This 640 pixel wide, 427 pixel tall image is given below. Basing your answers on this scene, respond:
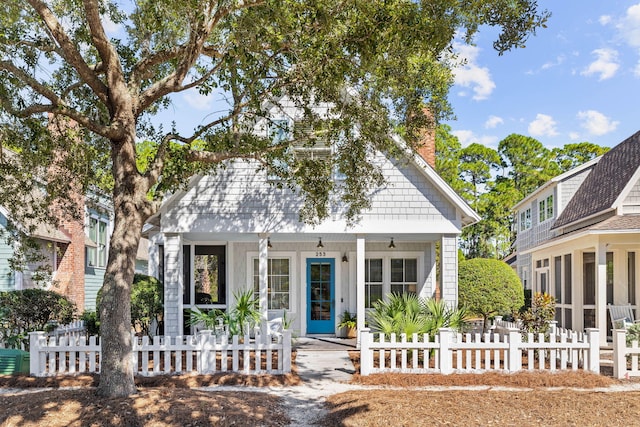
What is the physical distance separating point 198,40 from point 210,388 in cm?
555

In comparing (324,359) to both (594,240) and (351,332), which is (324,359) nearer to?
(351,332)

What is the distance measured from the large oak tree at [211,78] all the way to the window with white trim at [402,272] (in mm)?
4889

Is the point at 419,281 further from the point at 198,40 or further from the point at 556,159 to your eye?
the point at 556,159

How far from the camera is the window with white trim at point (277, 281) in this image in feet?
52.9

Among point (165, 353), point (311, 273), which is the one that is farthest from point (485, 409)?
point (311, 273)

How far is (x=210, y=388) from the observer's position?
360 inches

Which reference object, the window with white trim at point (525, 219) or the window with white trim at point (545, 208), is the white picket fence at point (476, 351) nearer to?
the window with white trim at point (545, 208)

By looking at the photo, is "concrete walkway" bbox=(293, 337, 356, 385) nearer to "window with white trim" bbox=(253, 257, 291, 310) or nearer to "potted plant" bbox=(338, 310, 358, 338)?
"potted plant" bbox=(338, 310, 358, 338)

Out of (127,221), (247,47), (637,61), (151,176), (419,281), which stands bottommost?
(419,281)

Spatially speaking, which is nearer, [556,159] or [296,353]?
[296,353]

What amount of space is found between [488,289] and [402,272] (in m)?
3.21

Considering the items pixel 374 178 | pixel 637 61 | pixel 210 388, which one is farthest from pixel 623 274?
pixel 637 61

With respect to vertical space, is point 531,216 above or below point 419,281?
above

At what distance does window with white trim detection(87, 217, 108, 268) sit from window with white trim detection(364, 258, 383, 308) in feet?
38.6
